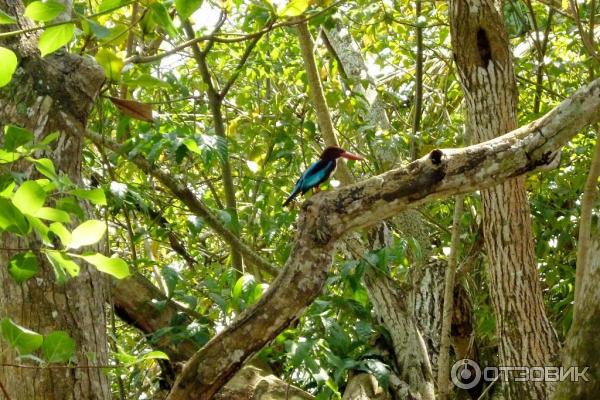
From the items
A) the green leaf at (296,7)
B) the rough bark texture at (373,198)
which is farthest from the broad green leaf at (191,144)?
the green leaf at (296,7)

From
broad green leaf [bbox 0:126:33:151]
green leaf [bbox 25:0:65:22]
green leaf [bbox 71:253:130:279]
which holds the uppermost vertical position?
green leaf [bbox 25:0:65:22]

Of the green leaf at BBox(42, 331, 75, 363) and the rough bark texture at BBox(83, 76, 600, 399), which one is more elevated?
the rough bark texture at BBox(83, 76, 600, 399)

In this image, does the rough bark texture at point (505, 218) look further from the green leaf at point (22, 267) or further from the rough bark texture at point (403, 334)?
the green leaf at point (22, 267)

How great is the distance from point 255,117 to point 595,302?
3690 millimetres

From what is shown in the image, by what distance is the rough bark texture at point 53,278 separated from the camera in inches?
94.1

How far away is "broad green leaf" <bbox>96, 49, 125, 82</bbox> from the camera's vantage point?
251 cm

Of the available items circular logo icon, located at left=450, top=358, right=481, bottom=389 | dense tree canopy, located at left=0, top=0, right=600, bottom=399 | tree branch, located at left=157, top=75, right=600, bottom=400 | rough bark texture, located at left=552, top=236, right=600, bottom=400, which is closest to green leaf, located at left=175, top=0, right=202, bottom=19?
dense tree canopy, located at left=0, top=0, right=600, bottom=399

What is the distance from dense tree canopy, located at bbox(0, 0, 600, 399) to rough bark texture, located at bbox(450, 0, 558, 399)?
18 millimetres

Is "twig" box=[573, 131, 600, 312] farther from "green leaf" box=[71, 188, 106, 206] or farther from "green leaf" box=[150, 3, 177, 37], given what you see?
"green leaf" box=[71, 188, 106, 206]

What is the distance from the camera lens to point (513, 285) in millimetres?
3854

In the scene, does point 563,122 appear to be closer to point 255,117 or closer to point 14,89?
point 14,89

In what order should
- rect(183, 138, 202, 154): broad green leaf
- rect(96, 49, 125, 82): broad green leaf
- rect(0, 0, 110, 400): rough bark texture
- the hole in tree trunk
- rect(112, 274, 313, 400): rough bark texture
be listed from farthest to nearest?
1. the hole in tree trunk
2. rect(112, 274, 313, 400): rough bark texture
3. rect(183, 138, 202, 154): broad green leaf
4. rect(96, 49, 125, 82): broad green leaf
5. rect(0, 0, 110, 400): rough bark texture

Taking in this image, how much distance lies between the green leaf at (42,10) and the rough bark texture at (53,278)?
105cm

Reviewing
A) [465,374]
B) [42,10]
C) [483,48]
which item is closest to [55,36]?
[42,10]
